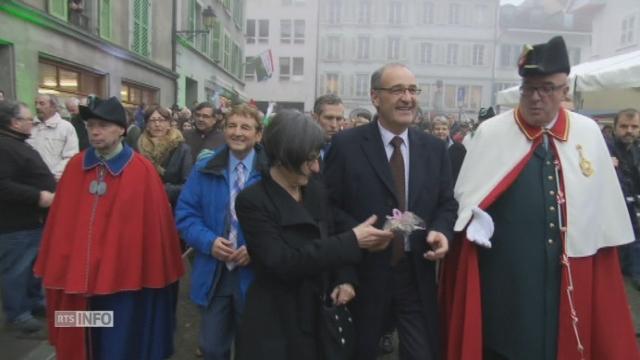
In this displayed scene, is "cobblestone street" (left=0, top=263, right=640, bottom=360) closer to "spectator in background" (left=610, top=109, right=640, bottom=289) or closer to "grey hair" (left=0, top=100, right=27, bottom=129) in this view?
"spectator in background" (left=610, top=109, right=640, bottom=289)

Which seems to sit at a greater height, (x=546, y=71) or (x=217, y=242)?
(x=546, y=71)

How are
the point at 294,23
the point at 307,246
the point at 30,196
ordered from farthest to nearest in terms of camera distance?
the point at 294,23
the point at 30,196
the point at 307,246

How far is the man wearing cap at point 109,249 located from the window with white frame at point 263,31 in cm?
4318

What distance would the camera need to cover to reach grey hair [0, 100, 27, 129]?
4289 millimetres

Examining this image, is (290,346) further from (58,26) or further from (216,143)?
(58,26)

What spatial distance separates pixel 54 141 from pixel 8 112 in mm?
1525

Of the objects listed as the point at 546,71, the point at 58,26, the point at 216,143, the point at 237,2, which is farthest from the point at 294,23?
the point at 546,71

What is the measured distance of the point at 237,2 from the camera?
28.5 m

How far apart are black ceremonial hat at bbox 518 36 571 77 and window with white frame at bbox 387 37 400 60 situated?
43864 millimetres

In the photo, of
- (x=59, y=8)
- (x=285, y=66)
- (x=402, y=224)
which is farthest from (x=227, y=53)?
(x=402, y=224)

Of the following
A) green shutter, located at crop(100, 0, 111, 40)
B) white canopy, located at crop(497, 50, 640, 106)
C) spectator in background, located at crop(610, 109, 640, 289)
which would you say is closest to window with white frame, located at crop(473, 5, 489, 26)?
green shutter, located at crop(100, 0, 111, 40)

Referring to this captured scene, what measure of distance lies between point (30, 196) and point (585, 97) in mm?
9190

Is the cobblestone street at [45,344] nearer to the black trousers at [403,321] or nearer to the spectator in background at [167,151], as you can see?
the spectator in background at [167,151]

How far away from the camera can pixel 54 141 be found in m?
5.79
